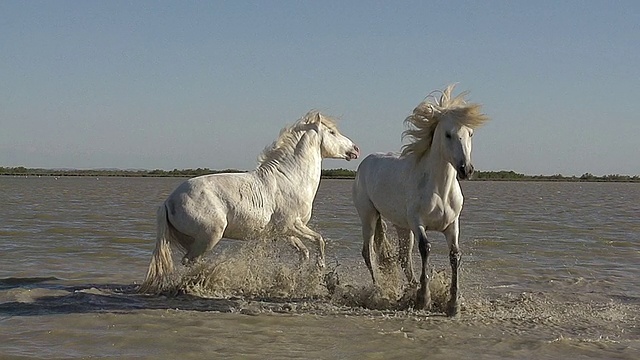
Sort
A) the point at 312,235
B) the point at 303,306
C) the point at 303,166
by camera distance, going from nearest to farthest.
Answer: the point at 303,306, the point at 312,235, the point at 303,166

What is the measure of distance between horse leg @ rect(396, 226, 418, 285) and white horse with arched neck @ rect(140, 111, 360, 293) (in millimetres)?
882

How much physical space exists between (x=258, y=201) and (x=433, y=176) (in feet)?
7.20

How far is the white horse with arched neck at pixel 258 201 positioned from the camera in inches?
339

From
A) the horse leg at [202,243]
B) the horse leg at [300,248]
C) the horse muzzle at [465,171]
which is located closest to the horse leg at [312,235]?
the horse leg at [300,248]

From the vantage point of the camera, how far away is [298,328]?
7.09m

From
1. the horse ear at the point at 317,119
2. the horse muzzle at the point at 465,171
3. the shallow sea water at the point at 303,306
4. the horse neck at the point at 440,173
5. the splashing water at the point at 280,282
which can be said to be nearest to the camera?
the shallow sea water at the point at 303,306

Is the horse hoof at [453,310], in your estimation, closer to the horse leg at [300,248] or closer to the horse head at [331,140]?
the horse leg at [300,248]

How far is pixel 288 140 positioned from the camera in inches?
386

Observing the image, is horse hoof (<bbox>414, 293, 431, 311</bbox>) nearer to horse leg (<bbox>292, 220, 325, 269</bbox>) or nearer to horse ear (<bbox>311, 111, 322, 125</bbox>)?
horse leg (<bbox>292, 220, 325, 269</bbox>)

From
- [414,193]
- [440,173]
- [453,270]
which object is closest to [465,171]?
[440,173]

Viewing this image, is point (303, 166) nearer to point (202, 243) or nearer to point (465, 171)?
point (202, 243)

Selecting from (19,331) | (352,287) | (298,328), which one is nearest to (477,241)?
(352,287)

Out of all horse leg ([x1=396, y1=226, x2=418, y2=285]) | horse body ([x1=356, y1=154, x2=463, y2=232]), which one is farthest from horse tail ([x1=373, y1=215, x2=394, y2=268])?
horse body ([x1=356, y1=154, x2=463, y2=232])

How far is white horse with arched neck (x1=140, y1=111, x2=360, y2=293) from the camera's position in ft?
28.3
